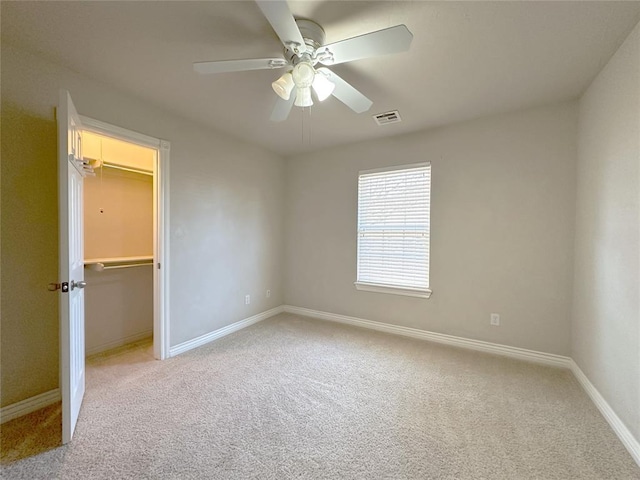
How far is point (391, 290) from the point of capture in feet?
11.5

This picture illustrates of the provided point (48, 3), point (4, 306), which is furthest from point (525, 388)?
point (48, 3)

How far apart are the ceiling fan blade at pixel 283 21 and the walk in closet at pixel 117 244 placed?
2.13m

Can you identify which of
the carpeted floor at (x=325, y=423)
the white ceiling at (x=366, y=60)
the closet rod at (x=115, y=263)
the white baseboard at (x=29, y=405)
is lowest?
the carpeted floor at (x=325, y=423)

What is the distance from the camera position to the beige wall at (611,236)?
1.67m

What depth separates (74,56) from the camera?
77.0 inches

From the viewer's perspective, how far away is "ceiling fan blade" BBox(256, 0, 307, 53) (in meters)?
1.24

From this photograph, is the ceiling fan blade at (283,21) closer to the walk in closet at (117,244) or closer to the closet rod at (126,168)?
the walk in closet at (117,244)

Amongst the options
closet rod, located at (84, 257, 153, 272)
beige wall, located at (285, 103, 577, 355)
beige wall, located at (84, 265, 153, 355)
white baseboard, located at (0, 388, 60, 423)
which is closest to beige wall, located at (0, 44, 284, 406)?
white baseboard, located at (0, 388, 60, 423)

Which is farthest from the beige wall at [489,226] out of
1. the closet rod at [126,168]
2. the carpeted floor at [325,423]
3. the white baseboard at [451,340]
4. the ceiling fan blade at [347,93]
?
the closet rod at [126,168]

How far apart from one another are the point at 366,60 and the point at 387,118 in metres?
1.03

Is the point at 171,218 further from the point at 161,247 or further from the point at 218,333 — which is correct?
the point at 218,333

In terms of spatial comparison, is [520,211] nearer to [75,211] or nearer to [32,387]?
[75,211]

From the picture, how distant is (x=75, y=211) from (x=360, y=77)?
2276 millimetres

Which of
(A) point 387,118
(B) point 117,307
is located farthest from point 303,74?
(B) point 117,307
